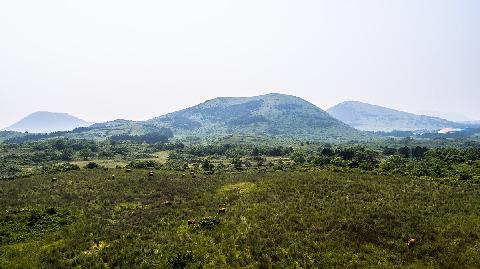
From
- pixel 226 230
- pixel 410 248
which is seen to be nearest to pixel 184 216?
pixel 226 230

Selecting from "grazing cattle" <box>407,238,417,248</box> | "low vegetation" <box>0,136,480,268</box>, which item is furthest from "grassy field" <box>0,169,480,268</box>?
"grazing cattle" <box>407,238,417,248</box>

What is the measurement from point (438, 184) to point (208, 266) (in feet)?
137

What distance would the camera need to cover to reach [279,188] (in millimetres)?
56688

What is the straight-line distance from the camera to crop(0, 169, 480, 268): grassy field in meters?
34.4

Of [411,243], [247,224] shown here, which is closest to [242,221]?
[247,224]

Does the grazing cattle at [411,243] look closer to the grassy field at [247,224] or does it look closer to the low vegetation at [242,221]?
the low vegetation at [242,221]

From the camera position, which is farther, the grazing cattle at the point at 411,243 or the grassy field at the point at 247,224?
the grazing cattle at the point at 411,243

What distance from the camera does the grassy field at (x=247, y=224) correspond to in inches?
1353

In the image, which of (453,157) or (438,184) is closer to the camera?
(438,184)

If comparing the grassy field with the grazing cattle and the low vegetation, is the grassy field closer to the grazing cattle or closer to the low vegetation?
the low vegetation

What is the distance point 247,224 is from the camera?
4191 cm

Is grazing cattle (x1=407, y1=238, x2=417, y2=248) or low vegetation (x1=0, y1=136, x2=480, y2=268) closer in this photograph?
low vegetation (x1=0, y1=136, x2=480, y2=268)

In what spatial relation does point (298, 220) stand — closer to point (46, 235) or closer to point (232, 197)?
point (232, 197)

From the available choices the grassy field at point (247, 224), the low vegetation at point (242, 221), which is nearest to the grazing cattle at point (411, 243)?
the low vegetation at point (242, 221)
